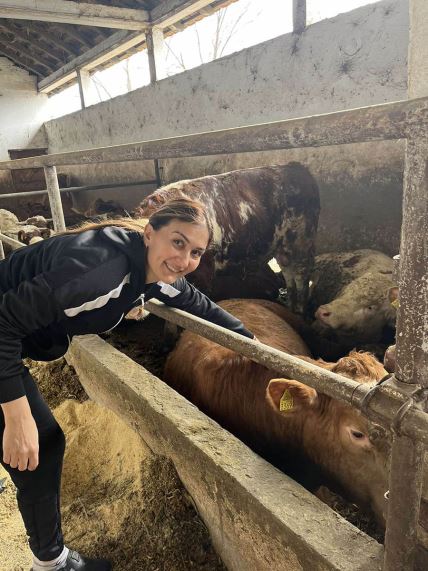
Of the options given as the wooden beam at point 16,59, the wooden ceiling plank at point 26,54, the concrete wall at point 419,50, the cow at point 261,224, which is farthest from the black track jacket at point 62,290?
the wooden beam at point 16,59

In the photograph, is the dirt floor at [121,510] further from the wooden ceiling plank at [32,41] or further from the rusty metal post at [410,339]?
the wooden ceiling plank at [32,41]

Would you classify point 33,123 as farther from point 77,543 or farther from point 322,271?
point 77,543

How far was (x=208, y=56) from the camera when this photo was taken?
19.1 m

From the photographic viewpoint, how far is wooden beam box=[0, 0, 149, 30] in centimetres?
712

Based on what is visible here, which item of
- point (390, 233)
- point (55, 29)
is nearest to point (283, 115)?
point (390, 233)

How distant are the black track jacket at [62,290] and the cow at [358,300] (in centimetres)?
255

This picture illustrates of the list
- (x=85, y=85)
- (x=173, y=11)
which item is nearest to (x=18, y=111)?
(x=85, y=85)

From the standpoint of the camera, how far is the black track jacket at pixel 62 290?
55.7 inches

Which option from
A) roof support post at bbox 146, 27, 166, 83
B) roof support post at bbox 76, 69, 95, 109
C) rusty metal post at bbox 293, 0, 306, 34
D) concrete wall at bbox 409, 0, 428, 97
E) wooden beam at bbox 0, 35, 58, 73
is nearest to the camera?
concrete wall at bbox 409, 0, 428, 97

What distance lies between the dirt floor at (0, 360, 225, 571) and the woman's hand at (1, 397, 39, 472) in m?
0.72

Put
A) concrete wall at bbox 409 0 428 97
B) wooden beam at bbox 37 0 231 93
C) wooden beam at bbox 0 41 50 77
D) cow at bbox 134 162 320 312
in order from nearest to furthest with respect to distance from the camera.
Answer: concrete wall at bbox 409 0 428 97 < cow at bbox 134 162 320 312 < wooden beam at bbox 37 0 231 93 < wooden beam at bbox 0 41 50 77

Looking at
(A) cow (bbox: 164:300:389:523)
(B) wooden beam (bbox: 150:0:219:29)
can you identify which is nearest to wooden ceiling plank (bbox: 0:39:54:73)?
(B) wooden beam (bbox: 150:0:219:29)

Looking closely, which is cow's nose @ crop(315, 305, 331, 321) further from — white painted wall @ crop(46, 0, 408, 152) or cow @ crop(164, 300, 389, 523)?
white painted wall @ crop(46, 0, 408, 152)

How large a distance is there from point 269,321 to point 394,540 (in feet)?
7.15
